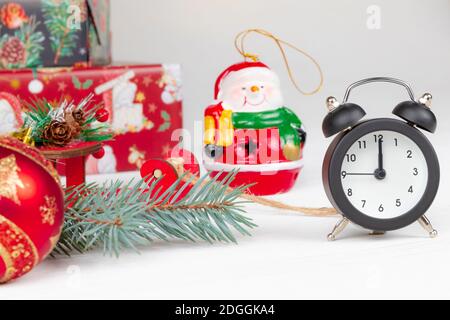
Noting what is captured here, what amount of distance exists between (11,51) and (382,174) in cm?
101

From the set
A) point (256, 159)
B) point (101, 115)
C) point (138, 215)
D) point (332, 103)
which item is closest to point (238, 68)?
point (256, 159)

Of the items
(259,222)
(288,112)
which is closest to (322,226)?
(259,222)

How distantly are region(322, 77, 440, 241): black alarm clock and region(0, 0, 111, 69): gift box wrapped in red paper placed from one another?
0.90 m

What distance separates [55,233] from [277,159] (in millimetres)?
701

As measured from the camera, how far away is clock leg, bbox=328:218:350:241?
1269 mm

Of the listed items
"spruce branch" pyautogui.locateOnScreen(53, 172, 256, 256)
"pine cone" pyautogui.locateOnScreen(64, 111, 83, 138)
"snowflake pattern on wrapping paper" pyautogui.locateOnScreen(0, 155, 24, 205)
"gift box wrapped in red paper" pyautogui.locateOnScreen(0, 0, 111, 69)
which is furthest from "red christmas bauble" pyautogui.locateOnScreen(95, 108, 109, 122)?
"gift box wrapped in red paper" pyautogui.locateOnScreen(0, 0, 111, 69)

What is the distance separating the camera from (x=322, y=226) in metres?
1.39

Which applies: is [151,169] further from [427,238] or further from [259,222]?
[427,238]

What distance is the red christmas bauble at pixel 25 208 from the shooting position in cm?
100

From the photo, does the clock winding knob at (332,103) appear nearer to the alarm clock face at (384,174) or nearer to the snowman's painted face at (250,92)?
the alarm clock face at (384,174)

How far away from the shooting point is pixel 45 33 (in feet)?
6.43

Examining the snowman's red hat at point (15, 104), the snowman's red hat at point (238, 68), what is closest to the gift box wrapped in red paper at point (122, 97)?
the snowman's red hat at point (15, 104)

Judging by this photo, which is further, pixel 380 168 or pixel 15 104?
pixel 15 104

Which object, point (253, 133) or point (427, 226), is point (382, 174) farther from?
point (253, 133)
